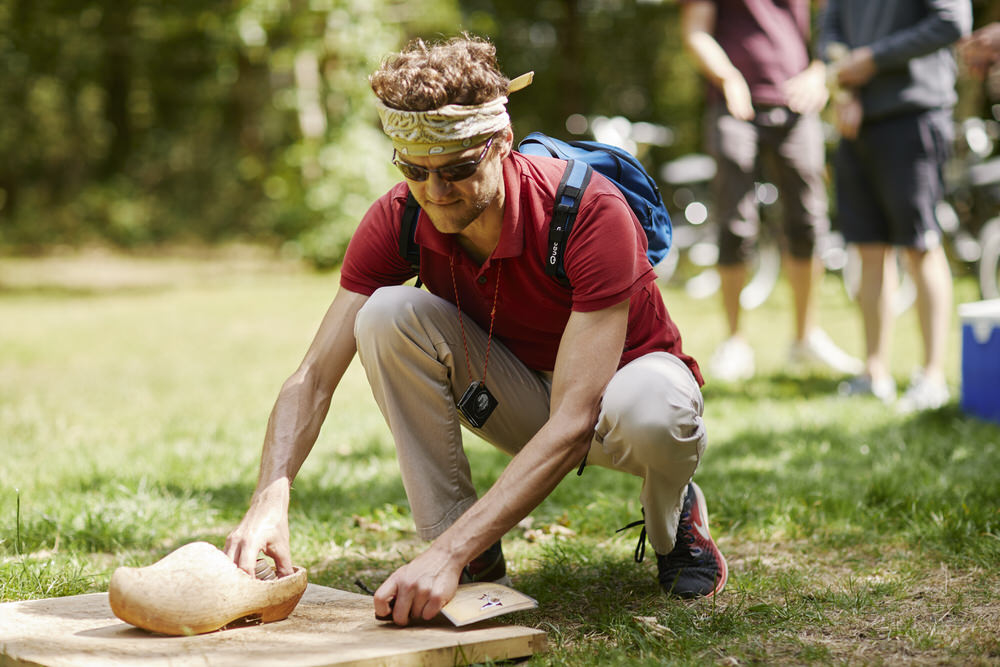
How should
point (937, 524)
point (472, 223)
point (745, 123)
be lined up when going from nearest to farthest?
point (472, 223) < point (937, 524) < point (745, 123)

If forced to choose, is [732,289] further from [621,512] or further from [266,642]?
[266,642]

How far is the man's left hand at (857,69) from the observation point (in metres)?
5.00

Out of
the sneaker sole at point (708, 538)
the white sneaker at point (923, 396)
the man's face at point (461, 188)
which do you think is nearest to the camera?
the man's face at point (461, 188)

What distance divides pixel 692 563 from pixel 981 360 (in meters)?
2.40

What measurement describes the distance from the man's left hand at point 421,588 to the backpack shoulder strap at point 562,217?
68 centimetres

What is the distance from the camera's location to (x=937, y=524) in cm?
313

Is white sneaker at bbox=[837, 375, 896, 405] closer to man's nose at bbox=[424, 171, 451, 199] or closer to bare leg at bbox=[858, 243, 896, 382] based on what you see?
bare leg at bbox=[858, 243, 896, 382]

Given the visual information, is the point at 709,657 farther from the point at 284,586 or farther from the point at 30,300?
the point at 30,300

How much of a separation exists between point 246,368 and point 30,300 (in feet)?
19.4

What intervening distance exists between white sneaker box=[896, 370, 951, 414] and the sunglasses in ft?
10.4

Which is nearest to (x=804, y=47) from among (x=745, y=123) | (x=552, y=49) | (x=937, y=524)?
(x=745, y=123)

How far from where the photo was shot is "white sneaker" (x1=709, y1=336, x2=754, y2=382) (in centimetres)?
595

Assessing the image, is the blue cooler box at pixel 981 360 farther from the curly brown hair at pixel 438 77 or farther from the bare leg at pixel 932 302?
the curly brown hair at pixel 438 77

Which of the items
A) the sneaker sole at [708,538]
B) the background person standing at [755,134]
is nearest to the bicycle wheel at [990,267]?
the background person standing at [755,134]
